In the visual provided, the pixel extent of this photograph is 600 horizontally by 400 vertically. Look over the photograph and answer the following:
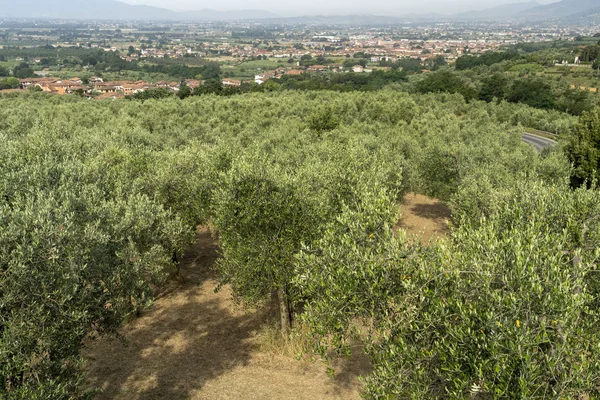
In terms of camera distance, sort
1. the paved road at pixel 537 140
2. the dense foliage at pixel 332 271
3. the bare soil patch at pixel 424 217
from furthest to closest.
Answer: the paved road at pixel 537 140, the bare soil patch at pixel 424 217, the dense foliage at pixel 332 271

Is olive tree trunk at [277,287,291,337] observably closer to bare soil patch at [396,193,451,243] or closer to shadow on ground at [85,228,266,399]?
shadow on ground at [85,228,266,399]

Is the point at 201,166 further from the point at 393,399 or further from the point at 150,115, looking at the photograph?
the point at 150,115

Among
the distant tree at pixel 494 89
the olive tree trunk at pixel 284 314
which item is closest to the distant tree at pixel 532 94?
the distant tree at pixel 494 89

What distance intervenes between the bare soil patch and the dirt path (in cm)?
1818

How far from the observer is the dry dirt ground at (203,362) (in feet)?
57.8

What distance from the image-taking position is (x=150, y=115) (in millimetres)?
59406

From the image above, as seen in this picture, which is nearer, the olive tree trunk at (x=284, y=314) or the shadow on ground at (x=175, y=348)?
the shadow on ground at (x=175, y=348)

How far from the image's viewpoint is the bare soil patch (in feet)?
119

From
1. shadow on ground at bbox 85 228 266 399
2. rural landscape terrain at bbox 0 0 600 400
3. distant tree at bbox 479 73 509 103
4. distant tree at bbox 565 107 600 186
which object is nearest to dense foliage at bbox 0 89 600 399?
rural landscape terrain at bbox 0 0 600 400

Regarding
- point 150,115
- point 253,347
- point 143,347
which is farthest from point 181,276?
point 150,115

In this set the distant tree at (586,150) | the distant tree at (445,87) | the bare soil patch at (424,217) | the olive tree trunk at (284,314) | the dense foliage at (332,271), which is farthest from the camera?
the distant tree at (445,87)

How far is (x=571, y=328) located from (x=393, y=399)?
478 centimetres

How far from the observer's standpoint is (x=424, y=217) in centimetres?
4031

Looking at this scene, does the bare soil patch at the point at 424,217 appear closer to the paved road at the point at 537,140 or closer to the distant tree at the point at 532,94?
the paved road at the point at 537,140
